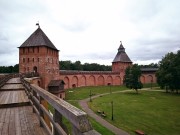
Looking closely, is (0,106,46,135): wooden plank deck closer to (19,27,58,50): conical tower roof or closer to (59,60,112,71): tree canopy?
(19,27,58,50): conical tower roof

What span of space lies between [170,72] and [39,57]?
1189 inches

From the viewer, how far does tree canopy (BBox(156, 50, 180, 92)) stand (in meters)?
44.9

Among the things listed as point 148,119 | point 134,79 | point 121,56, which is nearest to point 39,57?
point 134,79

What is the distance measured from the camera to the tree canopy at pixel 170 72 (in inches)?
1768

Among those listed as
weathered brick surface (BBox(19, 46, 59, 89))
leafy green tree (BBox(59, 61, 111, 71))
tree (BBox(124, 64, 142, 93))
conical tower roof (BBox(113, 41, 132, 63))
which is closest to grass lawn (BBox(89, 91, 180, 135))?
weathered brick surface (BBox(19, 46, 59, 89))

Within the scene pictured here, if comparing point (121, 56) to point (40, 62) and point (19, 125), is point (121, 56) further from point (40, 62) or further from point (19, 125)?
point (19, 125)

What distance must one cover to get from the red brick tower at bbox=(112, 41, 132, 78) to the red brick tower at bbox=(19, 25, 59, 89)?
27295 mm

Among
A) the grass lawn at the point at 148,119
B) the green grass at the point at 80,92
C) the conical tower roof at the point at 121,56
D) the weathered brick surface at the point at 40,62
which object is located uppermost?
the conical tower roof at the point at 121,56

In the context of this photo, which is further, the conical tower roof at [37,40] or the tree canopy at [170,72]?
the tree canopy at [170,72]

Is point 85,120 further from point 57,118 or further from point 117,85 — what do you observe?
point 117,85

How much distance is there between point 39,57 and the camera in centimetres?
3600

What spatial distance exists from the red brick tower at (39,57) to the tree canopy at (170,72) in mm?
25503

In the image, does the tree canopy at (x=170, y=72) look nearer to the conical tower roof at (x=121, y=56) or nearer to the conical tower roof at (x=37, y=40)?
the conical tower roof at (x=121, y=56)

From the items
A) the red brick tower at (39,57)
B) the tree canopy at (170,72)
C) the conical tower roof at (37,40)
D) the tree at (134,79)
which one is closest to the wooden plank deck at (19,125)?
the red brick tower at (39,57)
